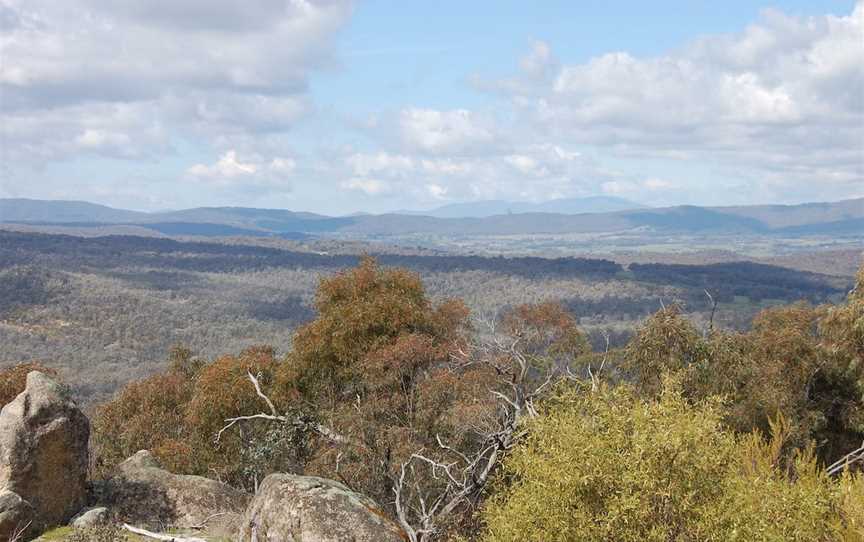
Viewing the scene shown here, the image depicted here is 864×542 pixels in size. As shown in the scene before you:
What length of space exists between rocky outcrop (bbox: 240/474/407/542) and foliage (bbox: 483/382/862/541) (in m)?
1.97

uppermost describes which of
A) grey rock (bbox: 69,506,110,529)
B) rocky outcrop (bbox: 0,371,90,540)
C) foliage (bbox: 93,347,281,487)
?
rocky outcrop (bbox: 0,371,90,540)

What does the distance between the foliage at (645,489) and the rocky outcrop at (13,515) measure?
11.9 meters

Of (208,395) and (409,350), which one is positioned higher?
(409,350)

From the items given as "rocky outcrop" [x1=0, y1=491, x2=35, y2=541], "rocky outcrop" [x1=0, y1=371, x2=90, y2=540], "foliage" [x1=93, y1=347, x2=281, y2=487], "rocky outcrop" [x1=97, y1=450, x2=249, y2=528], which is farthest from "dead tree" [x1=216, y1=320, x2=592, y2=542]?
"rocky outcrop" [x1=0, y1=491, x2=35, y2=541]

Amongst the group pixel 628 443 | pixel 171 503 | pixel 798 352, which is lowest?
pixel 171 503

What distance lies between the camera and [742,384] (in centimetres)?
2844

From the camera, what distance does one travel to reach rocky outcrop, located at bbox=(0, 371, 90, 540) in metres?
17.5

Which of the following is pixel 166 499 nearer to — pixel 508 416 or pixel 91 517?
pixel 91 517

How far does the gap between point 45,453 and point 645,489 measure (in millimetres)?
15733

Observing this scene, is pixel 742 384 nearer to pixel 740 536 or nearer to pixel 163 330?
pixel 740 536

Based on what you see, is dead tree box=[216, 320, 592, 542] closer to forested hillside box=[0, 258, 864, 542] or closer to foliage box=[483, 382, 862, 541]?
forested hillside box=[0, 258, 864, 542]

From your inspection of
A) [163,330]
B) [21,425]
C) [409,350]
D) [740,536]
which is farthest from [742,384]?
[163,330]

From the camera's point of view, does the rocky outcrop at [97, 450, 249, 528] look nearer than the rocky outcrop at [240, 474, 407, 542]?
No

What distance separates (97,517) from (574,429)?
13.5m
